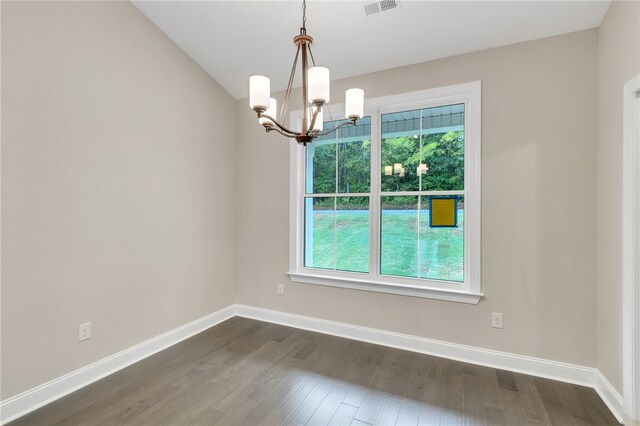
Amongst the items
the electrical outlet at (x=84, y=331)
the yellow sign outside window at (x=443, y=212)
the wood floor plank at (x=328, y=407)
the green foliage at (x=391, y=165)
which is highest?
the green foliage at (x=391, y=165)

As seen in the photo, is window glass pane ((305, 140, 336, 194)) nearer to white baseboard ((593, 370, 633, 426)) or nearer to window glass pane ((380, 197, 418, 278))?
window glass pane ((380, 197, 418, 278))

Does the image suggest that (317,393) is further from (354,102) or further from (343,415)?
(354,102)

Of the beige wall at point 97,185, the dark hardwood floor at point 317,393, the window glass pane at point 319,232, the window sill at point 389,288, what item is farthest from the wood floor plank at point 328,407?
the beige wall at point 97,185

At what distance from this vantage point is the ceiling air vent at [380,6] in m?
2.25

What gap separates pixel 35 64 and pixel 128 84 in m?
0.64

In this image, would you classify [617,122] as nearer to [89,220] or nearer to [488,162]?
[488,162]

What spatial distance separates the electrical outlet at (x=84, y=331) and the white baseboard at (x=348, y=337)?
0.23 meters

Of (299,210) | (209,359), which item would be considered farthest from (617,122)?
(209,359)

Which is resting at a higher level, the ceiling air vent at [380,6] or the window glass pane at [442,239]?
the ceiling air vent at [380,6]

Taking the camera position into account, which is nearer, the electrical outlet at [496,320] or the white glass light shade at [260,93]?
the white glass light shade at [260,93]

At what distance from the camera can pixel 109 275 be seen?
245 cm

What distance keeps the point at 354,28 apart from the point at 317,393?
2919 millimetres

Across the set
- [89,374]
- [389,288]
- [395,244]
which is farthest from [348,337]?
[89,374]

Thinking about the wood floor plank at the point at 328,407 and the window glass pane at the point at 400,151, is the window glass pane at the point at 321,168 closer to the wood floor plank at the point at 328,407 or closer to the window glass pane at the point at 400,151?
the window glass pane at the point at 400,151
